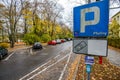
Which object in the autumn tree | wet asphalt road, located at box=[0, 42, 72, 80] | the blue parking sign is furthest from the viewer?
the autumn tree

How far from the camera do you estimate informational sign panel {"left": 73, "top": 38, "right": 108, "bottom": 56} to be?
3588mm

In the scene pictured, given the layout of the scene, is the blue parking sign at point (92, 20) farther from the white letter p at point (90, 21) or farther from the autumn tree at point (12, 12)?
the autumn tree at point (12, 12)

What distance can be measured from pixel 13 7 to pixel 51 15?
2671 centimetres

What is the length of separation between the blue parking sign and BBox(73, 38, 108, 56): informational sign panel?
4.7 inches

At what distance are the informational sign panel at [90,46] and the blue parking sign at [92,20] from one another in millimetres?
119

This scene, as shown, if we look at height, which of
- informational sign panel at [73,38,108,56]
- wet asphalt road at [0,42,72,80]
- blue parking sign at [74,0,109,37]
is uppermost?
blue parking sign at [74,0,109,37]

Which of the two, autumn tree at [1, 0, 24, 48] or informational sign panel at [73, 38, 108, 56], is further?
autumn tree at [1, 0, 24, 48]

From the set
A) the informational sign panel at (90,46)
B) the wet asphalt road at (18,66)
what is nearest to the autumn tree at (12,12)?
the wet asphalt road at (18,66)

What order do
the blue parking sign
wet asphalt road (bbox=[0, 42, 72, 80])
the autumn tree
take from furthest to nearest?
the autumn tree, wet asphalt road (bbox=[0, 42, 72, 80]), the blue parking sign

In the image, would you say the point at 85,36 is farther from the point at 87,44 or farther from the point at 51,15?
the point at 51,15

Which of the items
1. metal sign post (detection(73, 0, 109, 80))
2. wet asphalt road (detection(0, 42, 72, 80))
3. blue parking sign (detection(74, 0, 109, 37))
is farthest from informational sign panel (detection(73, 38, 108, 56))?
wet asphalt road (detection(0, 42, 72, 80))

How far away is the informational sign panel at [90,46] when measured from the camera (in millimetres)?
3588

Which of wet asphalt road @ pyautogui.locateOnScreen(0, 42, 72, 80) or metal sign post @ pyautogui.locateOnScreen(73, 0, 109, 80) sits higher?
metal sign post @ pyautogui.locateOnScreen(73, 0, 109, 80)

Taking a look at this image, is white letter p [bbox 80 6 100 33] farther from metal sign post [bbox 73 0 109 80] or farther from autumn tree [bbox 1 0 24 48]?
autumn tree [bbox 1 0 24 48]
